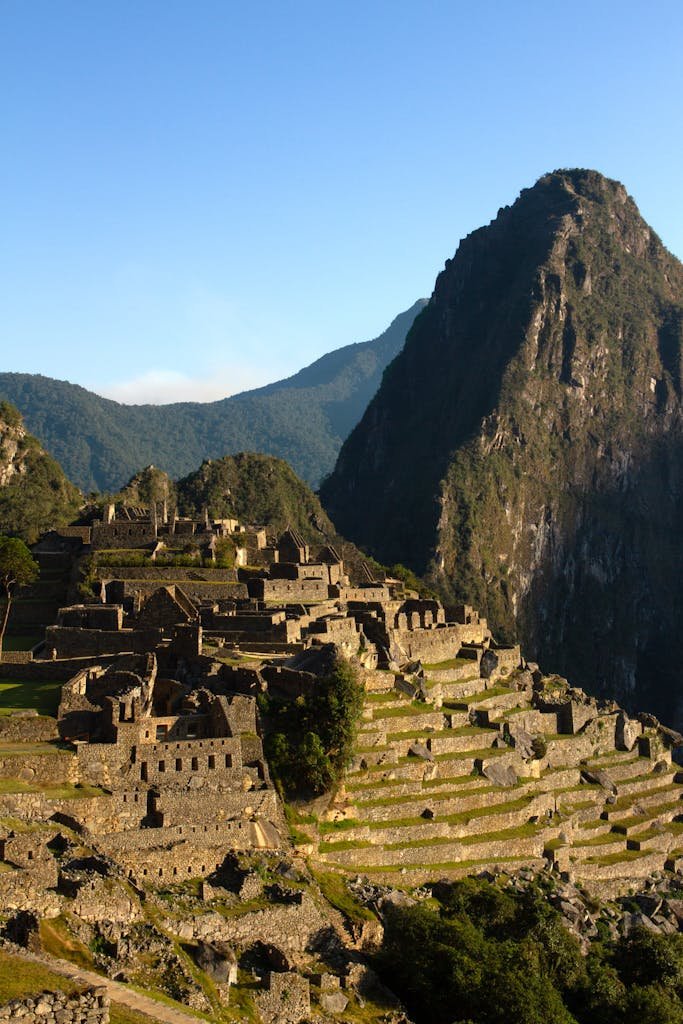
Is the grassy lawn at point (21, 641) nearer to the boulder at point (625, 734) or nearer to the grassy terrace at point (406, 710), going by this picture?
the grassy terrace at point (406, 710)

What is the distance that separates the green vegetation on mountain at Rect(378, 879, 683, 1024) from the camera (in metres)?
30.7

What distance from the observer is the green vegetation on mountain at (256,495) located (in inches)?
3871

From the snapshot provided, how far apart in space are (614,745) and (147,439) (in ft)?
471

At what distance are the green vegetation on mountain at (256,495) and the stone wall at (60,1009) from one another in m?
A: 71.2

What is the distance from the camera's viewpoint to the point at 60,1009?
19.2 meters

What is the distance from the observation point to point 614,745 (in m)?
59.3

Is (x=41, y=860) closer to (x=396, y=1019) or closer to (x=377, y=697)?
(x=396, y=1019)

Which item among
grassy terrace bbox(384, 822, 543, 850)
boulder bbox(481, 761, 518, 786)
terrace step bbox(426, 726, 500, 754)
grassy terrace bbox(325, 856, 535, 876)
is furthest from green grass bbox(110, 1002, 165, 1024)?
boulder bbox(481, 761, 518, 786)

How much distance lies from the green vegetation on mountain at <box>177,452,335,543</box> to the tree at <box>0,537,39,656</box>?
37722mm

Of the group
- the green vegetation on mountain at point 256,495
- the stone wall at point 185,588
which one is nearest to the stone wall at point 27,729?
the stone wall at point 185,588

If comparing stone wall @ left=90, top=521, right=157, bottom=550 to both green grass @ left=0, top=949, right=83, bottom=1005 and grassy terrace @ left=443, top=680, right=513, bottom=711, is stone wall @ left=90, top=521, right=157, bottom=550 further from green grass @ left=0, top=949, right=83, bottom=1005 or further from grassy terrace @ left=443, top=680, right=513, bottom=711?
green grass @ left=0, top=949, right=83, bottom=1005

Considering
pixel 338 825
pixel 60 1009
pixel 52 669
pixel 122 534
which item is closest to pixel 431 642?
pixel 122 534

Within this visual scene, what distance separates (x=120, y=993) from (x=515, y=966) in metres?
14.0

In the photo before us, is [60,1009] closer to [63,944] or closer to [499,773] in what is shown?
[63,944]
